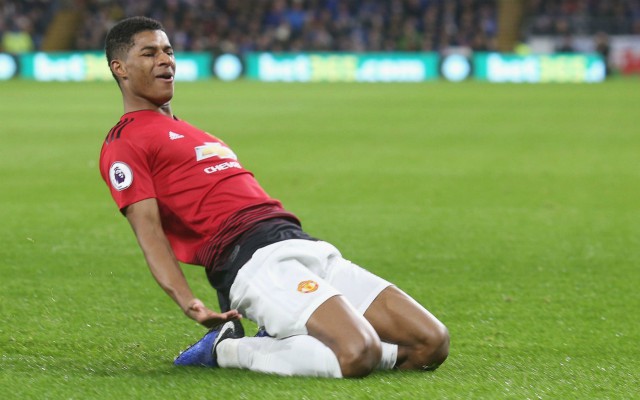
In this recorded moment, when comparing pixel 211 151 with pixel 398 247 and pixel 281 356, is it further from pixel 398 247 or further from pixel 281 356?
pixel 398 247

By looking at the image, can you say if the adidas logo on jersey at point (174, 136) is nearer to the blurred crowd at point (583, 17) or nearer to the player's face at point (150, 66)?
the player's face at point (150, 66)

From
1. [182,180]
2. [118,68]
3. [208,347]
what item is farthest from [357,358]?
[118,68]

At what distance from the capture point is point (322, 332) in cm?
418

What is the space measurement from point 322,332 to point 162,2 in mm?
37672

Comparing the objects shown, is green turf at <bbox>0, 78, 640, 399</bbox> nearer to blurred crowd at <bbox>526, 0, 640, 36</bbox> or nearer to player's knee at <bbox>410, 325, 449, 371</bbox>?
player's knee at <bbox>410, 325, 449, 371</bbox>

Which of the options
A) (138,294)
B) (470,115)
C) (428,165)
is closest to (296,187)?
(428,165)

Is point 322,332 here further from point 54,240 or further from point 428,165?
point 428,165

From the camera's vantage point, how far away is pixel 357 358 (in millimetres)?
4121

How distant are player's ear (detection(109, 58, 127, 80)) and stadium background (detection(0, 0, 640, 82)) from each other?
87.5 feet

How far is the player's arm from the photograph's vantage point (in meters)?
4.12

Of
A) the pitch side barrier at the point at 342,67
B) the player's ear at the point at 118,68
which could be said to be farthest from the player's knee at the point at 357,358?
the pitch side barrier at the point at 342,67

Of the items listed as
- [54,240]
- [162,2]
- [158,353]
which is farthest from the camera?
[162,2]

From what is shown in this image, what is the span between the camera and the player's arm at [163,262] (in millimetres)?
4121

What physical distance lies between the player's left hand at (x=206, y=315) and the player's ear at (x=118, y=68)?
1.17 m
